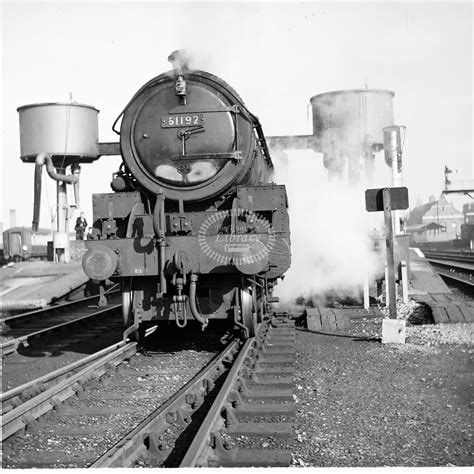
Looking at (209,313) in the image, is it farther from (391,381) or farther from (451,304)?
(451,304)

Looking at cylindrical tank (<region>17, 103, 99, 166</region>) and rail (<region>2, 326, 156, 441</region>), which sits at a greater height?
cylindrical tank (<region>17, 103, 99, 166</region>)

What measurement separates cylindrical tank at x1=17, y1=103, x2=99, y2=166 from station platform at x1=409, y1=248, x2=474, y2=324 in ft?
37.1

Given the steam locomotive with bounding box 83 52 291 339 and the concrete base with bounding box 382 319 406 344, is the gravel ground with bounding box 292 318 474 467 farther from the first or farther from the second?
the steam locomotive with bounding box 83 52 291 339

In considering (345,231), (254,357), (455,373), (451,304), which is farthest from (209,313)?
(345,231)

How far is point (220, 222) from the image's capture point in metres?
6.99

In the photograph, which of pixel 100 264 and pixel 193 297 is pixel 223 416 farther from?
pixel 100 264

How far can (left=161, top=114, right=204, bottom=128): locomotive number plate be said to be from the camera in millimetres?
7047

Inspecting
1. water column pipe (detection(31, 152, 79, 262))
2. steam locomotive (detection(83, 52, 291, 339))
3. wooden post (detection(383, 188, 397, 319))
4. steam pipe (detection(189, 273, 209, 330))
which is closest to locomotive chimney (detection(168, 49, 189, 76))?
steam locomotive (detection(83, 52, 291, 339))

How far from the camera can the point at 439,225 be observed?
69.9 meters

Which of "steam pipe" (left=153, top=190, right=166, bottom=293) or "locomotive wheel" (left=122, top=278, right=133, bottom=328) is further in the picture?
"locomotive wheel" (left=122, top=278, right=133, bottom=328)

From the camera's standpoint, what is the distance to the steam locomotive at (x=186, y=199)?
6785mm

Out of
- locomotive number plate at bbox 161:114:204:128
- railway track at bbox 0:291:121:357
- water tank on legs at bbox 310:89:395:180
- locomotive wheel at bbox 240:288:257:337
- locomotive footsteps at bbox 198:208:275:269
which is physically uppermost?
water tank on legs at bbox 310:89:395:180

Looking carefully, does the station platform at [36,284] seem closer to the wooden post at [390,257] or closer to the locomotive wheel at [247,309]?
the locomotive wheel at [247,309]

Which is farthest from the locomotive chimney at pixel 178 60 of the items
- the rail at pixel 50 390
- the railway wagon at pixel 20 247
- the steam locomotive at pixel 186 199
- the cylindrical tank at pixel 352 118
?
the railway wagon at pixel 20 247
